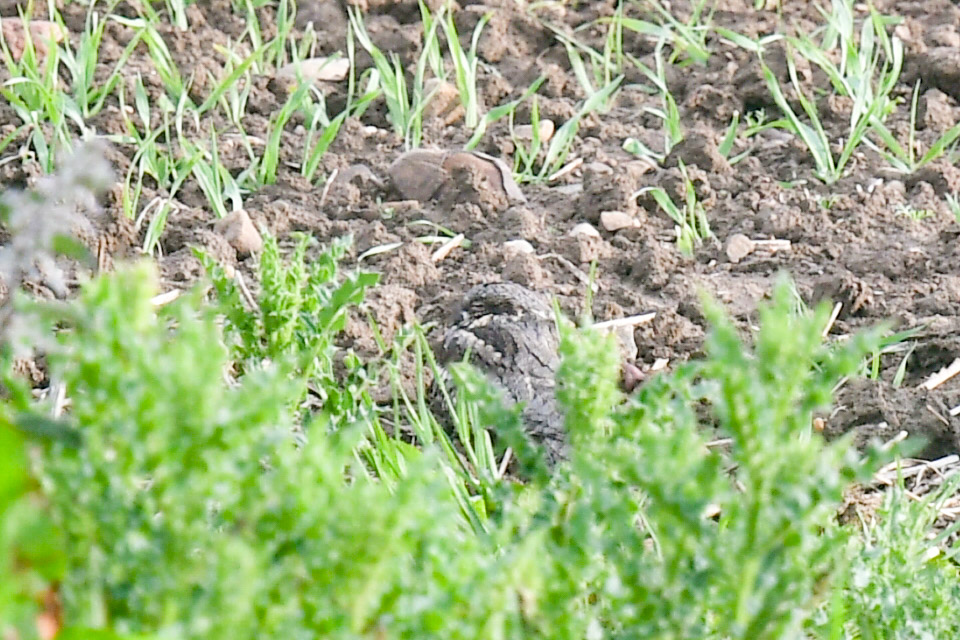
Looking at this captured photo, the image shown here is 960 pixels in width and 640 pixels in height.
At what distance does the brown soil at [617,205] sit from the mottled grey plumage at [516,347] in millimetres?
192

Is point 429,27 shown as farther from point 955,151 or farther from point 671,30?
point 955,151

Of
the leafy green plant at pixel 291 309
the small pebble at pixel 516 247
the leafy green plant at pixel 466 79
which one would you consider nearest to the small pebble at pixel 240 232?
the small pebble at pixel 516 247

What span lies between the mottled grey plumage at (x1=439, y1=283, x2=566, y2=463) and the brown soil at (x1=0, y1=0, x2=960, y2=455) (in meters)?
0.19

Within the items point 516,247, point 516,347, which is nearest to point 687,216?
point 516,247

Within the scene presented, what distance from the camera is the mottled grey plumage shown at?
8.25 feet

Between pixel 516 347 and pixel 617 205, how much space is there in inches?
34.0

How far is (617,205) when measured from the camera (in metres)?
3.37

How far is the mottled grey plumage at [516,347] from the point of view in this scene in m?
2.52

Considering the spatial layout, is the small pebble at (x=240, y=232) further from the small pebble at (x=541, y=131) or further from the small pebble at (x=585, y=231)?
the small pebble at (x=541, y=131)

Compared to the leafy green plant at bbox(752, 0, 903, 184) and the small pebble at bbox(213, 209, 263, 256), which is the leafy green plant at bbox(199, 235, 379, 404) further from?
the leafy green plant at bbox(752, 0, 903, 184)

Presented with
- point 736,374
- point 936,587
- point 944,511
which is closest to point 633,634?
point 736,374

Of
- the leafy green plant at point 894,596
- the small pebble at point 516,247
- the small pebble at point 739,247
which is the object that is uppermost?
the leafy green plant at point 894,596

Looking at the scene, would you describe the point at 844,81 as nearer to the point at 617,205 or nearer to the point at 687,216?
the point at 687,216

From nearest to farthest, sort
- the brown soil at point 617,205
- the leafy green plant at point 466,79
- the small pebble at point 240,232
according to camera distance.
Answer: the brown soil at point 617,205, the small pebble at point 240,232, the leafy green plant at point 466,79
